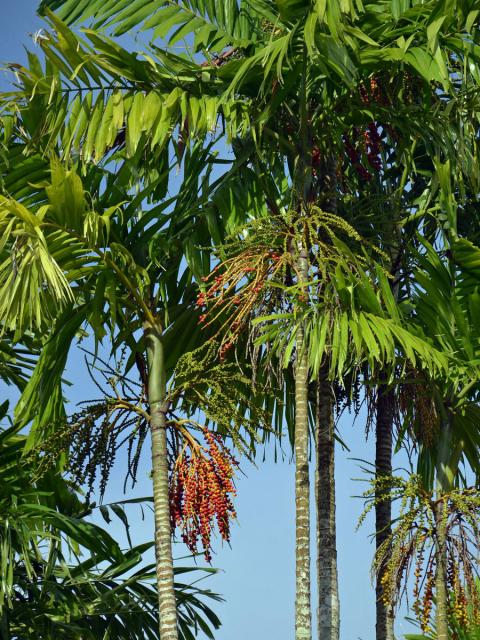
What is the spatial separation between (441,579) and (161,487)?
1978 millimetres

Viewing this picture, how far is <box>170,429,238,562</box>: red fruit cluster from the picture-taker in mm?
7707

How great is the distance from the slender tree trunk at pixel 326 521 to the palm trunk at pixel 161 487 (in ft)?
4.87

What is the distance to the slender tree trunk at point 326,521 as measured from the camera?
29.7 feet

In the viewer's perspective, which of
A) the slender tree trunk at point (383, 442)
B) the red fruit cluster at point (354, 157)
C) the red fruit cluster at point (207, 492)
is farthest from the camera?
the slender tree trunk at point (383, 442)

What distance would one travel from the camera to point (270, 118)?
9.43 m

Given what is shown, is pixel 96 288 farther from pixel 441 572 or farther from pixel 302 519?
pixel 441 572

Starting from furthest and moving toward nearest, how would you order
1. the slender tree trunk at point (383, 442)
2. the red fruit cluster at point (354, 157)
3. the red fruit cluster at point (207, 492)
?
1. the slender tree trunk at point (383, 442)
2. the red fruit cluster at point (354, 157)
3. the red fruit cluster at point (207, 492)

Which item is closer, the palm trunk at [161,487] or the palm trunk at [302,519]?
the palm trunk at [302,519]

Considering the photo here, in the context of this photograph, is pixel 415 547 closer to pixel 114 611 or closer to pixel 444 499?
pixel 444 499

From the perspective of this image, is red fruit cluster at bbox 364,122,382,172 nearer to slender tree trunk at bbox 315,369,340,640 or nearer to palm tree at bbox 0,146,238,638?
palm tree at bbox 0,146,238,638

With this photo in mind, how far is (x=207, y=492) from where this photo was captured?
7.77 m

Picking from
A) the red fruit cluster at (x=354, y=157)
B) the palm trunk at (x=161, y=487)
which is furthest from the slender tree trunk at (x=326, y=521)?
the red fruit cluster at (x=354, y=157)

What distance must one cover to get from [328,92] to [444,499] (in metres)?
3.33

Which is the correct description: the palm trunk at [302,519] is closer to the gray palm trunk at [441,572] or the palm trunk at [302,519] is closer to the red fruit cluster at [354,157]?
the gray palm trunk at [441,572]
